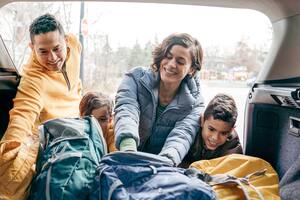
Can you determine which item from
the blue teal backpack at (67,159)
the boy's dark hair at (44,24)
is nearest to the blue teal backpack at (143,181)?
the blue teal backpack at (67,159)

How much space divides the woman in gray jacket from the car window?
3.0 inches

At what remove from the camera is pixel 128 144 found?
1356 millimetres

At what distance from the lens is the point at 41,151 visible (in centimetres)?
134

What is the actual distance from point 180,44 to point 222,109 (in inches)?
13.6

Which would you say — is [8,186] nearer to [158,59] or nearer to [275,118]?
[158,59]

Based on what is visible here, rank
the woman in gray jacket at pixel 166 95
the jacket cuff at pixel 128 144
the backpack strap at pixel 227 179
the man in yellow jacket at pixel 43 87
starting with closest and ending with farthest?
the backpack strap at pixel 227 179 < the jacket cuff at pixel 128 144 < the man in yellow jacket at pixel 43 87 < the woman in gray jacket at pixel 166 95

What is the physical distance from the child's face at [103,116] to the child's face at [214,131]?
1.45ft

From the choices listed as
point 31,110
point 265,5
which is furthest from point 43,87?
point 265,5

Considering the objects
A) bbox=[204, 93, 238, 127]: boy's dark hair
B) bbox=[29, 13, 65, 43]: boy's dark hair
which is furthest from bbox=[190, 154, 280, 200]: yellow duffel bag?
bbox=[29, 13, 65, 43]: boy's dark hair

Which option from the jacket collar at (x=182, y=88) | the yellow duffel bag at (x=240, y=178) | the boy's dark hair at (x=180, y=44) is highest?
the boy's dark hair at (x=180, y=44)

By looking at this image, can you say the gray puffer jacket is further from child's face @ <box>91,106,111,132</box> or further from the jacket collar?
child's face @ <box>91,106,111,132</box>

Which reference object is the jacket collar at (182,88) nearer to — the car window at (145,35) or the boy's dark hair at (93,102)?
the car window at (145,35)

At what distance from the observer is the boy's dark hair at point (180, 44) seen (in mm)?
1566

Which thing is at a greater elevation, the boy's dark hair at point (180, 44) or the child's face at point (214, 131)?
the boy's dark hair at point (180, 44)
